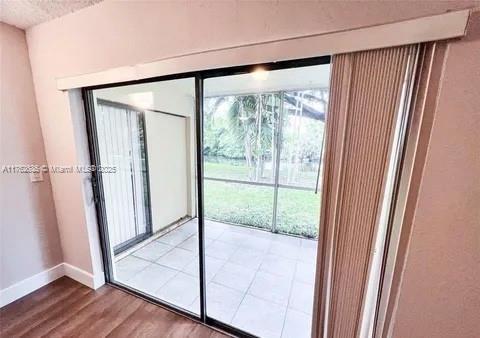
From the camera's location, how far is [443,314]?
0.91 metres

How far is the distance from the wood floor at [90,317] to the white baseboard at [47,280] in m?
0.06

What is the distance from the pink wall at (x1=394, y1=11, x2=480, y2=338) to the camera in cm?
78

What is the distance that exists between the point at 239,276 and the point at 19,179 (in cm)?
234

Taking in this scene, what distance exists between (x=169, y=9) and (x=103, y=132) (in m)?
1.67

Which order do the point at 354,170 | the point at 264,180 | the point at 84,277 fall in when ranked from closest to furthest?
the point at 354,170 → the point at 84,277 → the point at 264,180

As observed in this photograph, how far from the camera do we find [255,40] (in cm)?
106

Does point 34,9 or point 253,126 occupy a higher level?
point 34,9

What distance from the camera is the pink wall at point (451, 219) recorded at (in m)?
0.78

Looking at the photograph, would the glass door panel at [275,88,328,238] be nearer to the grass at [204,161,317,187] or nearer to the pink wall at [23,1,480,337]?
the grass at [204,161,317,187]

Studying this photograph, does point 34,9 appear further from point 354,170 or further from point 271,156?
point 271,156

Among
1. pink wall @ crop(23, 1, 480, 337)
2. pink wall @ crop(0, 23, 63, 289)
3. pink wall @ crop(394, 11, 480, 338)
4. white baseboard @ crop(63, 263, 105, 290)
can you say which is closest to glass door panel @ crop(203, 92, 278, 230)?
white baseboard @ crop(63, 263, 105, 290)

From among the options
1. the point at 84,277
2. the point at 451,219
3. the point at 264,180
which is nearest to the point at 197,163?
the point at 451,219

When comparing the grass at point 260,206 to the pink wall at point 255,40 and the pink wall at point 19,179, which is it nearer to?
the pink wall at point 19,179

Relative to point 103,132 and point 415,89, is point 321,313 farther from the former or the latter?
point 103,132
